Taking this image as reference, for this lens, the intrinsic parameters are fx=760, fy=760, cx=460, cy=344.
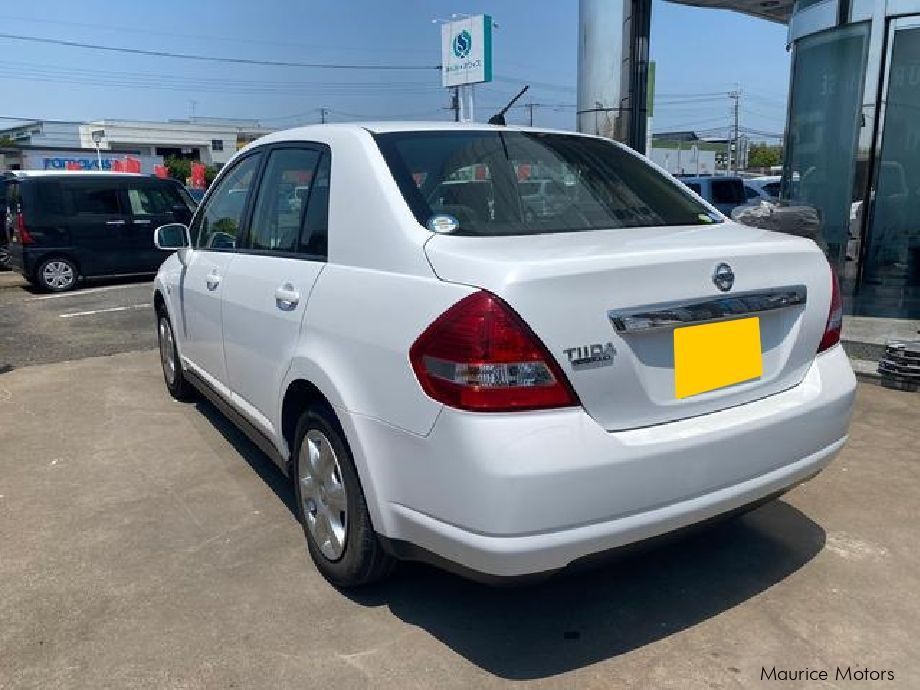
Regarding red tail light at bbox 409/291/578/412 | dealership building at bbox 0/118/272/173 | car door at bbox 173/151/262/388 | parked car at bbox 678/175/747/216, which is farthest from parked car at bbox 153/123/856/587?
dealership building at bbox 0/118/272/173

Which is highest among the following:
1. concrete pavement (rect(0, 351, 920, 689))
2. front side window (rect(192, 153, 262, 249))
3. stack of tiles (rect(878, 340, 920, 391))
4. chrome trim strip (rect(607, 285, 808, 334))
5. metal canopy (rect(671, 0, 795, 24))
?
metal canopy (rect(671, 0, 795, 24))

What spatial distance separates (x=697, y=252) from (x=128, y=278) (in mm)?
12473

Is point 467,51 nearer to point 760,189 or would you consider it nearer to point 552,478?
point 760,189

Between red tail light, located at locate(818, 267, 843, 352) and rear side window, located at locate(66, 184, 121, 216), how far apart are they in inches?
448

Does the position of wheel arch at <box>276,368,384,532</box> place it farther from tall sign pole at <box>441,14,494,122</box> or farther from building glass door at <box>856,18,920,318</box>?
tall sign pole at <box>441,14,494,122</box>

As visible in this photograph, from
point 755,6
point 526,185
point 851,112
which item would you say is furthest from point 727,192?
point 526,185

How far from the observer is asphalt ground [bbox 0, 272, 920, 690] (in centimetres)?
239

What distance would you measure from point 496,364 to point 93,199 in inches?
448

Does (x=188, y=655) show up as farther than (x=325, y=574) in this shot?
No

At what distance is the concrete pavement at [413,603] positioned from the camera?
239 centimetres

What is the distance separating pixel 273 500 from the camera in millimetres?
3684

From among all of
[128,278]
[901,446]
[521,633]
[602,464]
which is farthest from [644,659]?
[128,278]

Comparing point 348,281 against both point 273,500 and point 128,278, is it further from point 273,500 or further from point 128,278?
point 128,278

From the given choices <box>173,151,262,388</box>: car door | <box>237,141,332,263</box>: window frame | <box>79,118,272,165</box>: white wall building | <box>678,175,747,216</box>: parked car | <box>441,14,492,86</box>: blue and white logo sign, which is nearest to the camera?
<box>237,141,332,263</box>: window frame
